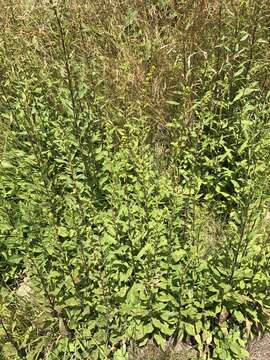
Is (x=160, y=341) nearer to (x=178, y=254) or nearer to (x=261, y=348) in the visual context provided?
(x=178, y=254)

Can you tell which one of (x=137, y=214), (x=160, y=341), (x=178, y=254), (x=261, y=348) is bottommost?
(x=261, y=348)

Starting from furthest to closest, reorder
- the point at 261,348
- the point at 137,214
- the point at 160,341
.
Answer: the point at 137,214, the point at 261,348, the point at 160,341

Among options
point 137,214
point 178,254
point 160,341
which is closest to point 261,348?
point 160,341

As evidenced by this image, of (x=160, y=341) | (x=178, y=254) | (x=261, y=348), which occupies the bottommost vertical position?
(x=261, y=348)

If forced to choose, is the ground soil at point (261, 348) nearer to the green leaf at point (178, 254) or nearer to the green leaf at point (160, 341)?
the green leaf at point (160, 341)

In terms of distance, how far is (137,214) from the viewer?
3.10 metres

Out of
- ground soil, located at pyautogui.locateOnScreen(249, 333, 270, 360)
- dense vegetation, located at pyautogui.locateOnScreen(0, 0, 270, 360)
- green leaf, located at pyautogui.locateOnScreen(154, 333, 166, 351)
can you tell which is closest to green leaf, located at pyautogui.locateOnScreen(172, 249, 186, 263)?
dense vegetation, located at pyautogui.locateOnScreen(0, 0, 270, 360)

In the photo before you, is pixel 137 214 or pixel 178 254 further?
pixel 137 214

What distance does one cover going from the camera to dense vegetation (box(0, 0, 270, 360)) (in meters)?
2.80

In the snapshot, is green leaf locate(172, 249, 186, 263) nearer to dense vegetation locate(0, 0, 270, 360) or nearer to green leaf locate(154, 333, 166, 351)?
dense vegetation locate(0, 0, 270, 360)

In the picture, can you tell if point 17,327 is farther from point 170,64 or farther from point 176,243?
point 170,64

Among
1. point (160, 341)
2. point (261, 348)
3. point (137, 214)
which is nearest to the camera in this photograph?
point (160, 341)

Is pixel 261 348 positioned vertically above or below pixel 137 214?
below

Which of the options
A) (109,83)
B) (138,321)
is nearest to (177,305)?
(138,321)
